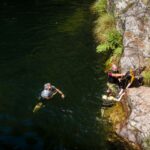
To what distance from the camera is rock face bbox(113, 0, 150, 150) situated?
57.5 feet

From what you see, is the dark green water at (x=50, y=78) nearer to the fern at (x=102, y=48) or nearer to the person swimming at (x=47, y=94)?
the person swimming at (x=47, y=94)

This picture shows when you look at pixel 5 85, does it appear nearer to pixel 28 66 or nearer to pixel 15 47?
pixel 28 66

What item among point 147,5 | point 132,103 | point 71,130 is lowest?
point 71,130

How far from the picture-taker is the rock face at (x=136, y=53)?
17.5 m

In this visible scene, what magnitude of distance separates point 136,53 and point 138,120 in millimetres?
6491

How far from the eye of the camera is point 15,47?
2856 centimetres

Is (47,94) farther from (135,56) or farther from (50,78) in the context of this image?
(135,56)

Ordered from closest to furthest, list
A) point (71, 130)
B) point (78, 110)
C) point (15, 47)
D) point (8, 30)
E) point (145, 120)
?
point (145, 120) → point (71, 130) → point (78, 110) → point (15, 47) → point (8, 30)

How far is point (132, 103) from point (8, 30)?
665 inches

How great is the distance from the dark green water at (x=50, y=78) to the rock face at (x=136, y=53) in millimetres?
1781

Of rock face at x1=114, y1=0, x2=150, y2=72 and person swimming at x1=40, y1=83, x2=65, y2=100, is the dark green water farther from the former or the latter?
rock face at x1=114, y1=0, x2=150, y2=72

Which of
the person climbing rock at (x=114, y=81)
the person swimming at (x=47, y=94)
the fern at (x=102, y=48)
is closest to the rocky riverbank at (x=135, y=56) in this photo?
Answer: the person climbing rock at (x=114, y=81)

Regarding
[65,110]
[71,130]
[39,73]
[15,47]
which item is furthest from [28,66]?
[71,130]

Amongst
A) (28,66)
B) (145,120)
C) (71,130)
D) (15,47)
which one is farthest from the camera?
(15,47)
